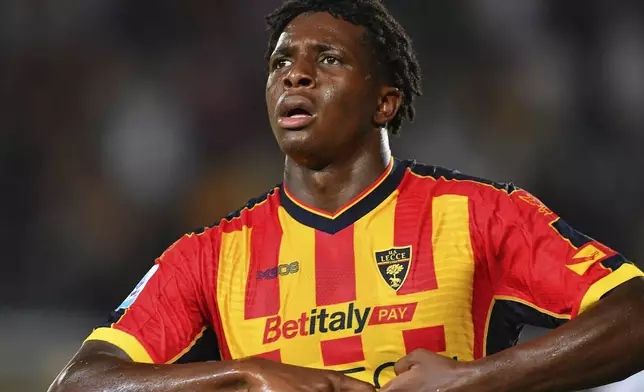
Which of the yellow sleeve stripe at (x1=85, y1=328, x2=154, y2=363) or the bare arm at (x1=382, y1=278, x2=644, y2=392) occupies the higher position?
the yellow sleeve stripe at (x1=85, y1=328, x2=154, y2=363)

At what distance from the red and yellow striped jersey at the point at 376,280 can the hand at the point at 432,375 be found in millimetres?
297

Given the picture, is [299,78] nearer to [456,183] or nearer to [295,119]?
[295,119]

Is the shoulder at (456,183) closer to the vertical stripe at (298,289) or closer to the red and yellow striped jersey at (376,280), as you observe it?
the red and yellow striped jersey at (376,280)

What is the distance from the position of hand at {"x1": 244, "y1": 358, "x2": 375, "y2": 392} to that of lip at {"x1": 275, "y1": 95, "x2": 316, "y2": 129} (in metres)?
0.82

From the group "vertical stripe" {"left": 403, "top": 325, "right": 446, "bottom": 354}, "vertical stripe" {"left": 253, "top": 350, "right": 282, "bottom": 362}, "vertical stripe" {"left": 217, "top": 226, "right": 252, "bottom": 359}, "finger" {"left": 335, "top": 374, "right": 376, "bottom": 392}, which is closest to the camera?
"finger" {"left": 335, "top": 374, "right": 376, "bottom": 392}

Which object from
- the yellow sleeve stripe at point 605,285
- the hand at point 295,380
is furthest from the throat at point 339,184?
the yellow sleeve stripe at point 605,285

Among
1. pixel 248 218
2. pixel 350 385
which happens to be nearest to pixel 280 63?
pixel 248 218

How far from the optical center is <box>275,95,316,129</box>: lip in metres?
3.18

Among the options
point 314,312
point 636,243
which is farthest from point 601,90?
point 314,312

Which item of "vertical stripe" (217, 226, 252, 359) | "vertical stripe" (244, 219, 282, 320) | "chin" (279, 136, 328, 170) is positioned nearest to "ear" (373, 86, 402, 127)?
"chin" (279, 136, 328, 170)

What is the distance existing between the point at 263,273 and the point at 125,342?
0.51m

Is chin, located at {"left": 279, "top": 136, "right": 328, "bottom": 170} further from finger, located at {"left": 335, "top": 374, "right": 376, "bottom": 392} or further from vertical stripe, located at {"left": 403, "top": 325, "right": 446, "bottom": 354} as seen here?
finger, located at {"left": 335, "top": 374, "right": 376, "bottom": 392}

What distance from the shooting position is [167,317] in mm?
3248

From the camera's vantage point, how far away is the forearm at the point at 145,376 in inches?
111
